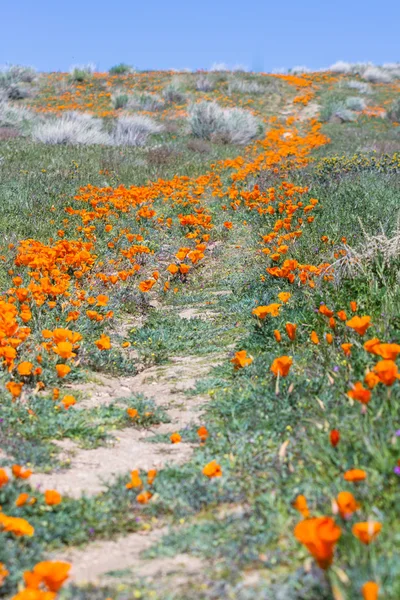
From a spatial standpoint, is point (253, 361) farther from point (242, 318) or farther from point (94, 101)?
point (94, 101)

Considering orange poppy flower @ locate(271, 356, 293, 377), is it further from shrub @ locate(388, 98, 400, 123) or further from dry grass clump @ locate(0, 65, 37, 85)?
dry grass clump @ locate(0, 65, 37, 85)

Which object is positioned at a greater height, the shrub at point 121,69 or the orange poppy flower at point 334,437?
the shrub at point 121,69

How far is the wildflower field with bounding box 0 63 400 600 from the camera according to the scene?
2.21 m

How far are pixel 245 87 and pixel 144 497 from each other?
90.1 feet

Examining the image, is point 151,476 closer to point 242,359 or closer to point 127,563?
point 127,563

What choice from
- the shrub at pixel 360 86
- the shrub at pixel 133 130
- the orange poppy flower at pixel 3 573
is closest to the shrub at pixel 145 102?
A: the shrub at pixel 133 130

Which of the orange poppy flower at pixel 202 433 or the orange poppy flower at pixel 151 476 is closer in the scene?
the orange poppy flower at pixel 151 476

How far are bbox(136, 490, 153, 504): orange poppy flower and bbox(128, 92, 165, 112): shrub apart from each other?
2242 cm

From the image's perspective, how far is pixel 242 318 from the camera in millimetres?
5219

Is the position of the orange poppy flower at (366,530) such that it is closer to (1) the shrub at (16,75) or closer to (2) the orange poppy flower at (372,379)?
(2) the orange poppy flower at (372,379)

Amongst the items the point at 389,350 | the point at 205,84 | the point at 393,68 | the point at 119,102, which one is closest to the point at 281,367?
the point at 389,350

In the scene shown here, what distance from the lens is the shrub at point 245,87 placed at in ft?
90.0

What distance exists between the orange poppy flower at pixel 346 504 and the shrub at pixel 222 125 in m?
16.3

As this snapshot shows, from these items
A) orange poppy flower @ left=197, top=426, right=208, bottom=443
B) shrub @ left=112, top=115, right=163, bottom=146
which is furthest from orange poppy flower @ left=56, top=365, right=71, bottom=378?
shrub @ left=112, top=115, right=163, bottom=146
